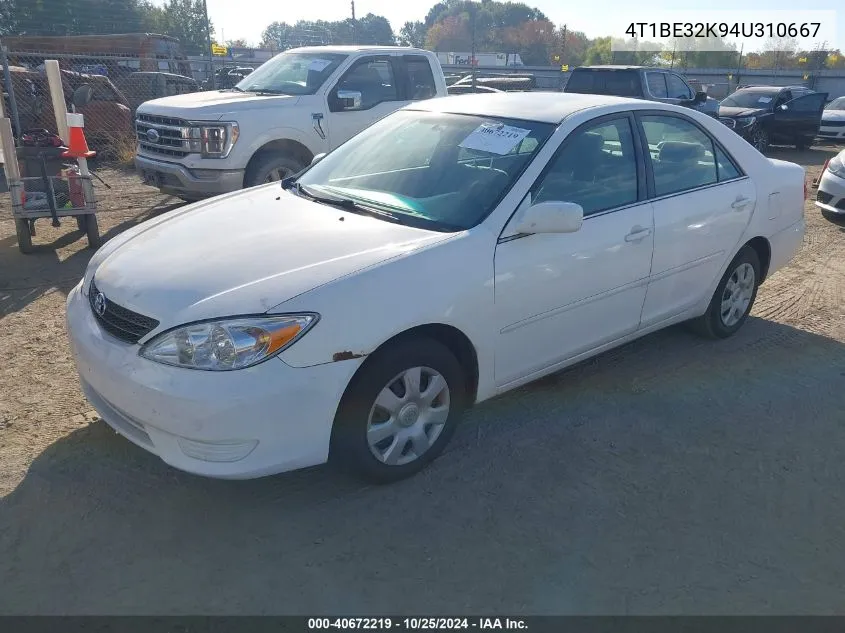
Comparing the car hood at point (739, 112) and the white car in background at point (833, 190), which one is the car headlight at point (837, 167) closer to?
the white car in background at point (833, 190)

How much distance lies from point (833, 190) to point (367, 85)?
18.6 feet

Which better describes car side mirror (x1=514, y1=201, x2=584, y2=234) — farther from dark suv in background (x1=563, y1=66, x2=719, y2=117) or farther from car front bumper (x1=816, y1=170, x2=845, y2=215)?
dark suv in background (x1=563, y1=66, x2=719, y2=117)

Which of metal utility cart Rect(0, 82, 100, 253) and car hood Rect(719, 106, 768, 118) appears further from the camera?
car hood Rect(719, 106, 768, 118)

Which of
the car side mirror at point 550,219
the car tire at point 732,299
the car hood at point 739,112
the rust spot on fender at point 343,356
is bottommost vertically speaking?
the car tire at point 732,299

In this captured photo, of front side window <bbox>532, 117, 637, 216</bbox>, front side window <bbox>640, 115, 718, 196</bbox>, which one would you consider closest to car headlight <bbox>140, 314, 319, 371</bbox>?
front side window <bbox>532, 117, 637, 216</bbox>

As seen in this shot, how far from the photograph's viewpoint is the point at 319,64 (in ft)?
27.6

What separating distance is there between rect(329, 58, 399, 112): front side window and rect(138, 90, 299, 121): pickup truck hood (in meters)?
0.53

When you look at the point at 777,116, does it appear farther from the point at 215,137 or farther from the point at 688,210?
the point at 688,210

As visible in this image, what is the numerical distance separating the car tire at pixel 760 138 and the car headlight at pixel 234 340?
16.7m

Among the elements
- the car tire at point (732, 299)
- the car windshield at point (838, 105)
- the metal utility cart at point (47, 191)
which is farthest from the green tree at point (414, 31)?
the car tire at point (732, 299)

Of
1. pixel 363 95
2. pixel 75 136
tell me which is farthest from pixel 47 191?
pixel 363 95

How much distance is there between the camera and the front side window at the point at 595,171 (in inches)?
143

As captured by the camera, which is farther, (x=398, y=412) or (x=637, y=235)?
(x=637, y=235)

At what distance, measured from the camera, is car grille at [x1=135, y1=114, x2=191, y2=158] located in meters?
7.56
